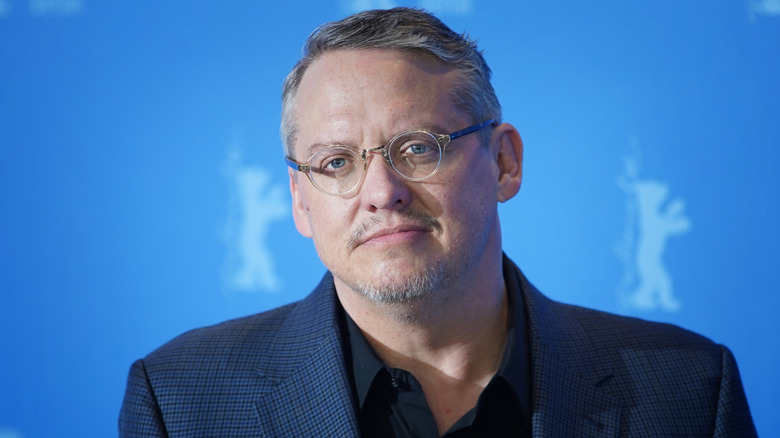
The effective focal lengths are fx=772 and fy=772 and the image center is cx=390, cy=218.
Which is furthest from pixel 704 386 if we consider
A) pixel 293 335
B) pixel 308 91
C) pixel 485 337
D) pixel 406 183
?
pixel 308 91

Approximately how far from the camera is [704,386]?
2.31 m

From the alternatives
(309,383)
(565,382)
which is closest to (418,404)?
(309,383)

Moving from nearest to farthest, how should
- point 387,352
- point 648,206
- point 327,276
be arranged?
point 387,352
point 327,276
point 648,206

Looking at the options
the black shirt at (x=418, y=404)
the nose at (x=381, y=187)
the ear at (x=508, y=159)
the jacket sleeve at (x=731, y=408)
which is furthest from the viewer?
the ear at (x=508, y=159)

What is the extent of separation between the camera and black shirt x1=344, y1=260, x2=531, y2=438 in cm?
215

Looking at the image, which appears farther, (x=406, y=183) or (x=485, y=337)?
(x=485, y=337)

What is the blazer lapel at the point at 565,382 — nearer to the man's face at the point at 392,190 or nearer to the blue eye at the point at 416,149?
the man's face at the point at 392,190

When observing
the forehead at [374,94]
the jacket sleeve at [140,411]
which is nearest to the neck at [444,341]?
the forehead at [374,94]

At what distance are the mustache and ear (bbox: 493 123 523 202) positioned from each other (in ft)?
1.12

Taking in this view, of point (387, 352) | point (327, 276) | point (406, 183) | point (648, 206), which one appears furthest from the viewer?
point (648, 206)

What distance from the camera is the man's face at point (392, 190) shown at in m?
2.08

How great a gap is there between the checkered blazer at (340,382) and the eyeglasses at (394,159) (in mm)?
426

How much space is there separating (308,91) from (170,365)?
917 mm

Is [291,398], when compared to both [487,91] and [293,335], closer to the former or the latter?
[293,335]
